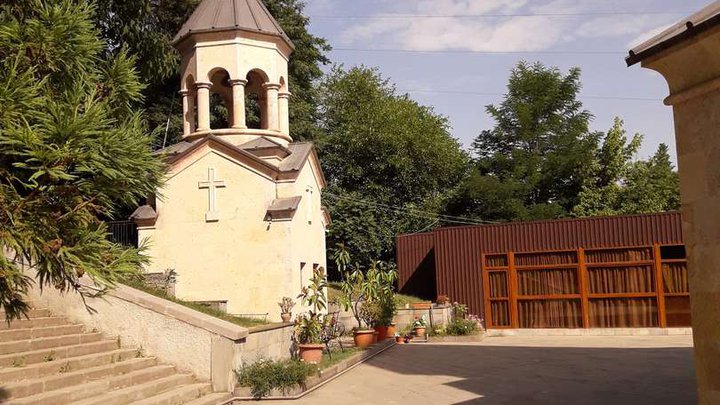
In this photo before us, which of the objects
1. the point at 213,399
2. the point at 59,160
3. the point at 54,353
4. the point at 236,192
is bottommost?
the point at 213,399

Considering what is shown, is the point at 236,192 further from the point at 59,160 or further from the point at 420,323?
the point at 59,160

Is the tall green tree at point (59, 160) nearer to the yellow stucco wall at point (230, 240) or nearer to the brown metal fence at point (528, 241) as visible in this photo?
the yellow stucco wall at point (230, 240)

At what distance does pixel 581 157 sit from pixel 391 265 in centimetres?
1387

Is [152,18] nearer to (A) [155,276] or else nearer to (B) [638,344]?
(A) [155,276]

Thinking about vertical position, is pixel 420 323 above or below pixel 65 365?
below

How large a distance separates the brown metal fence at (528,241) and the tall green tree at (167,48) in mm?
10700

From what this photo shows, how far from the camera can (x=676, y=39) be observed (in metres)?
6.32

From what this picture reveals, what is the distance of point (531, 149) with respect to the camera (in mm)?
46094

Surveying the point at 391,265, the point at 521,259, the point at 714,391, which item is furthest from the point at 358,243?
the point at 714,391

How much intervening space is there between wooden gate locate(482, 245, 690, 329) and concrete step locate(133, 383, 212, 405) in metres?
14.6

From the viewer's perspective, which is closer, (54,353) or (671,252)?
(54,353)

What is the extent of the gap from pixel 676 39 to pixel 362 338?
514 inches

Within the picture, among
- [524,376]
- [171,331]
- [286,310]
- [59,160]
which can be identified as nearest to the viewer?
[59,160]

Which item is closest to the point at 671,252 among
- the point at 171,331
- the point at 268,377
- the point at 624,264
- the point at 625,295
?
the point at 624,264
